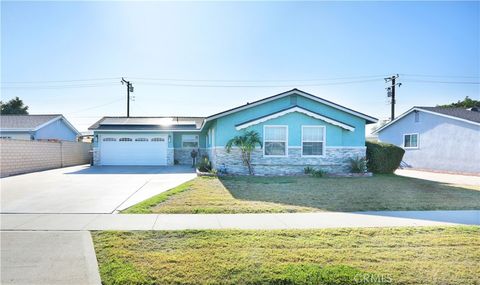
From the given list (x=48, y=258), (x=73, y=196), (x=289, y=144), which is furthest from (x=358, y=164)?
(x=48, y=258)

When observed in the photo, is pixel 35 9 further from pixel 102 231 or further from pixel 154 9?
pixel 102 231

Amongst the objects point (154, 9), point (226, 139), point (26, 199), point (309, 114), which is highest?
point (154, 9)

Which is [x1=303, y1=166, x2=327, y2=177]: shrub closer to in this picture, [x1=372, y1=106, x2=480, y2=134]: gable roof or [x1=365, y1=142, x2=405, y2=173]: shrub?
[x1=365, y1=142, x2=405, y2=173]: shrub

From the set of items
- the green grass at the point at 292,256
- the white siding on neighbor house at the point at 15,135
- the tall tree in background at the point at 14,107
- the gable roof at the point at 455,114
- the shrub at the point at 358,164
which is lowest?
the green grass at the point at 292,256

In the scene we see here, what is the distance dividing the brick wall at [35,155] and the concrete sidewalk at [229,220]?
10305mm

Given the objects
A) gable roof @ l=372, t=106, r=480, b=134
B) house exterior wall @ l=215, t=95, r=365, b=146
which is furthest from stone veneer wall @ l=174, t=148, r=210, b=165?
gable roof @ l=372, t=106, r=480, b=134

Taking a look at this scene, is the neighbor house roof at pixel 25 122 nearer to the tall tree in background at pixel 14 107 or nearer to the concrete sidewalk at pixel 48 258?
the concrete sidewalk at pixel 48 258

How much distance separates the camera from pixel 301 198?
29.5 feet

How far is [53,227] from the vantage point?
5.86 metres

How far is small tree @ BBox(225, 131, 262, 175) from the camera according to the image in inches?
577

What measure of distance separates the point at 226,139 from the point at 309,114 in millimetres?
4467

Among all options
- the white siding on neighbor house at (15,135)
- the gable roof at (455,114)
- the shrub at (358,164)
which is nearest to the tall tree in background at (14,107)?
the white siding on neighbor house at (15,135)

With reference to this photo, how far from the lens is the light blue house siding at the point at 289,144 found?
49.9 ft

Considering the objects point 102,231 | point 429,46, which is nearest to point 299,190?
point 102,231
